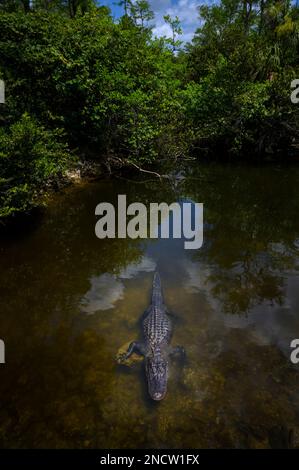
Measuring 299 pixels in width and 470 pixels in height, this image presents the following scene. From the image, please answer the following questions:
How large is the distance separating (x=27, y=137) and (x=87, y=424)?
8.44 meters

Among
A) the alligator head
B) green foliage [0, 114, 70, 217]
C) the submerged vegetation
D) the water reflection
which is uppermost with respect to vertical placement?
the submerged vegetation

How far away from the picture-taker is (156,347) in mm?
5410

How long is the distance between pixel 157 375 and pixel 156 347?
1.90ft

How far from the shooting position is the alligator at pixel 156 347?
4.81 metres

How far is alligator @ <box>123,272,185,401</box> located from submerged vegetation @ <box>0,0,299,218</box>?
563 cm

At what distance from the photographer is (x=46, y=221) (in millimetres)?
11430

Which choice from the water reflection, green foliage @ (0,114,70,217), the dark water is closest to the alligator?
the dark water

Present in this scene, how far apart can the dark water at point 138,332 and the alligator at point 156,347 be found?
0.21 m

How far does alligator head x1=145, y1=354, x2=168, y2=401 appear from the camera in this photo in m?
4.68

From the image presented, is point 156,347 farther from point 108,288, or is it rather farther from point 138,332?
point 108,288

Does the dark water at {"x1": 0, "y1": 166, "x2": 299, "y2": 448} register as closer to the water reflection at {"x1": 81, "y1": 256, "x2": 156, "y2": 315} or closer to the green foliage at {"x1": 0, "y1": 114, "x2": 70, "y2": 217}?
the water reflection at {"x1": 81, "y1": 256, "x2": 156, "y2": 315}

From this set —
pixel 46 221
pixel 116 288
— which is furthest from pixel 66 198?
pixel 116 288

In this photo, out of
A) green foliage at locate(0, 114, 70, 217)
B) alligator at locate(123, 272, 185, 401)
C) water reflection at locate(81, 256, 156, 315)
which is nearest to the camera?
alligator at locate(123, 272, 185, 401)

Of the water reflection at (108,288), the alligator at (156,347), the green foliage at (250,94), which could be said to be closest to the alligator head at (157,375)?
the alligator at (156,347)
